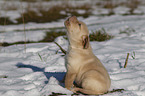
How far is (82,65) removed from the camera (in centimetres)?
278

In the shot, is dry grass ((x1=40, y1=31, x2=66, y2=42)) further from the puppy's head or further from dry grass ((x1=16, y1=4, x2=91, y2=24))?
the puppy's head

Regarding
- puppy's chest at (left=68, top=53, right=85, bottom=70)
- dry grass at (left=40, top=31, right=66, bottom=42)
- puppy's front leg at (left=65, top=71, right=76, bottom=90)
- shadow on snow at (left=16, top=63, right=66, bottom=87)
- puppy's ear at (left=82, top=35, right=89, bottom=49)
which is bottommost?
dry grass at (left=40, top=31, right=66, bottom=42)

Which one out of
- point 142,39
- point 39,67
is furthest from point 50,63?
point 142,39

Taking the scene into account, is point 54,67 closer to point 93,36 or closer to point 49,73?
point 49,73

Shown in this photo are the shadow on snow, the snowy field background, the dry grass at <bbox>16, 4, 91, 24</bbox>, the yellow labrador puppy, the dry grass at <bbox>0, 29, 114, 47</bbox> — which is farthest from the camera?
the dry grass at <bbox>16, 4, 91, 24</bbox>

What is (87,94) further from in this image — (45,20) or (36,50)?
(45,20)

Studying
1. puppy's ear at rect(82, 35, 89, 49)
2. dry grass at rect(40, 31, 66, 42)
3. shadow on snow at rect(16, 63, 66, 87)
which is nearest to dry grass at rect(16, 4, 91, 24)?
dry grass at rect(40, 31, 66, 42)

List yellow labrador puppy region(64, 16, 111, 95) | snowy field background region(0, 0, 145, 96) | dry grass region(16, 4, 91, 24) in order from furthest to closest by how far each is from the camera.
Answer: dry grass region(16, 4, 91, 24), snowy field background region(0, 0, 145, 96), yellow labrador puppy region(64, 16, 111, 95)

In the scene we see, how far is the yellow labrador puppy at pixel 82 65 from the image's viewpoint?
8.54 feet

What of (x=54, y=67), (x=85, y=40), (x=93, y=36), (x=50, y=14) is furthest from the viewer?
(x=50, y=14)

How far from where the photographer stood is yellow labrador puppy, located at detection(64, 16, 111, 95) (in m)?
2.60

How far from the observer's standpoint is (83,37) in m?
2.70

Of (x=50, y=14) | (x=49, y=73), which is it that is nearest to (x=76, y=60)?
(x=49, y=73)

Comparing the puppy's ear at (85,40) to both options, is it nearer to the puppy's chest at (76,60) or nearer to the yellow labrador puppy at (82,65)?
the yellow labrador puppy at (82,65)
